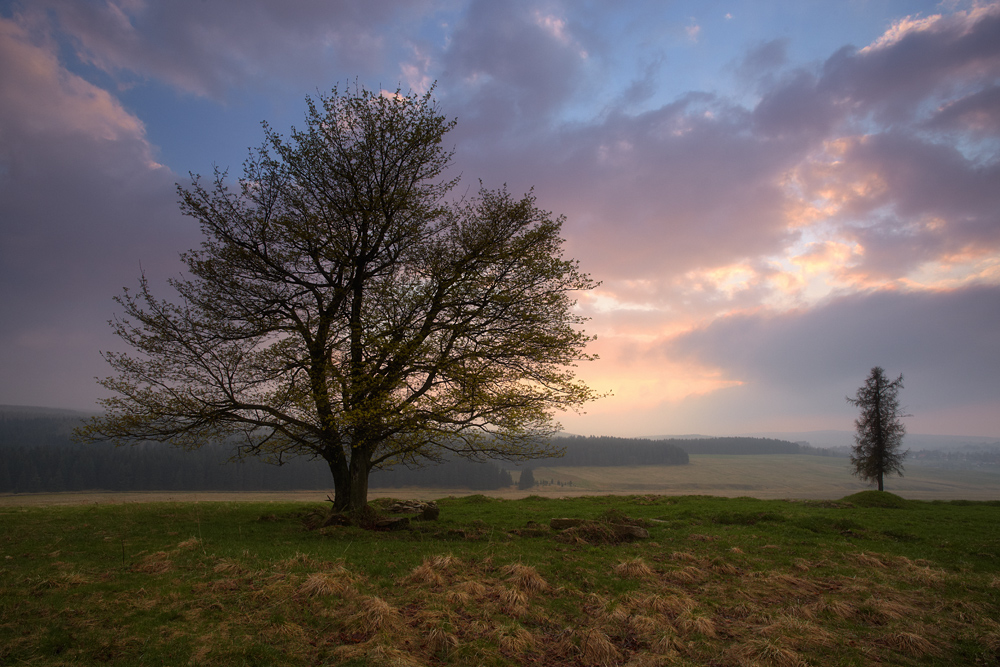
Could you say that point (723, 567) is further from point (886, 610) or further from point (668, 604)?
point (668, 604)

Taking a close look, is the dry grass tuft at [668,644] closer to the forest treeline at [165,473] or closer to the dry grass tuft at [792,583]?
the dry grass tuft at [792,583]

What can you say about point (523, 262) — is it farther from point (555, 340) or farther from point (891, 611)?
point (891, 611)

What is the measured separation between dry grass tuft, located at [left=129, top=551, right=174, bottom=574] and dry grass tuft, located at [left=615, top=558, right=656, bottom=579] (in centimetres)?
945

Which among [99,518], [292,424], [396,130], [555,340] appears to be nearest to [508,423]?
[555,340]

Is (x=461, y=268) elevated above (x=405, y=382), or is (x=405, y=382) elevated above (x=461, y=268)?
(x=461, y=268)

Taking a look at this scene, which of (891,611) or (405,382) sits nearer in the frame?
(891,611)

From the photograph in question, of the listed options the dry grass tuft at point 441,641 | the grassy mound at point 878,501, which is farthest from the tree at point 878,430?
the dry grass tuft at point 441,641

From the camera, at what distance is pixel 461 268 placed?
49.9 ft

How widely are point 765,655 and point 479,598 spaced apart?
446 centimetres

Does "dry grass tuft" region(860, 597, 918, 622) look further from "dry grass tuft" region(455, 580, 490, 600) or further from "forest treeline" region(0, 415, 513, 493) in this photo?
"forest treeline" region(0, 415, 513, 493)

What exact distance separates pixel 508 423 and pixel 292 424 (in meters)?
7.18

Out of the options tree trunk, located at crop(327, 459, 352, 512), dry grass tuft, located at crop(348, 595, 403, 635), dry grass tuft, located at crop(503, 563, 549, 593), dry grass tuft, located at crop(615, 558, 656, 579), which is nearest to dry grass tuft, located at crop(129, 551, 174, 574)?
dry grass tuft, located at crop(348, 595, 403, 635)

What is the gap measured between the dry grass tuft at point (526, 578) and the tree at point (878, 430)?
45178 mm

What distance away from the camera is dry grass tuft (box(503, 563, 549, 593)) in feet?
27.9
